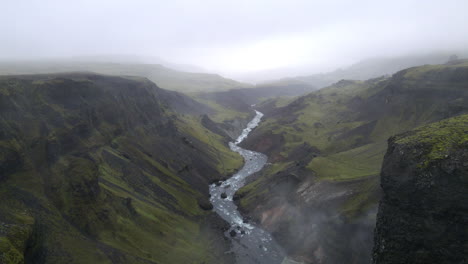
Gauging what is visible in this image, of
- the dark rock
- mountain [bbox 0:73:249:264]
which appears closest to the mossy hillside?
mountain [bbox 0:73:249:264]

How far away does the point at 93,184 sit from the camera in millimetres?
56125

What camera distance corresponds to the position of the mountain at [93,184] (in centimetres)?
4253

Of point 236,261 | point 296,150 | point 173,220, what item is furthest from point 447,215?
point 296,150

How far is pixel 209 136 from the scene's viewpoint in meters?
138

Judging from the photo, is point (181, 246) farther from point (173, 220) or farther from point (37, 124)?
Answer: point (37, 124)

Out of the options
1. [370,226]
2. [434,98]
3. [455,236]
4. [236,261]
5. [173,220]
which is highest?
[434,98]

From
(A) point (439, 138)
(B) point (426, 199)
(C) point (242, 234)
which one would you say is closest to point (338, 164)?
(C) point (242, 234)

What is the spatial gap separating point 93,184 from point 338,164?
60477 mm

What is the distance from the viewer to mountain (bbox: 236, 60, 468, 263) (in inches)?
2199

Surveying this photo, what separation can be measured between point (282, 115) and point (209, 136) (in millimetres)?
59667

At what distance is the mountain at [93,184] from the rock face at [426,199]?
3549cm

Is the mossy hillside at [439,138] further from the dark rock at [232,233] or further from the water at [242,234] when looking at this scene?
the dark rock at [232,233]

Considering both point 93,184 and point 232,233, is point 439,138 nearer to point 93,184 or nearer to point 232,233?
point 232,233

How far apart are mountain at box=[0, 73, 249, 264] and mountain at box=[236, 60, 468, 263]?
15533 mm
